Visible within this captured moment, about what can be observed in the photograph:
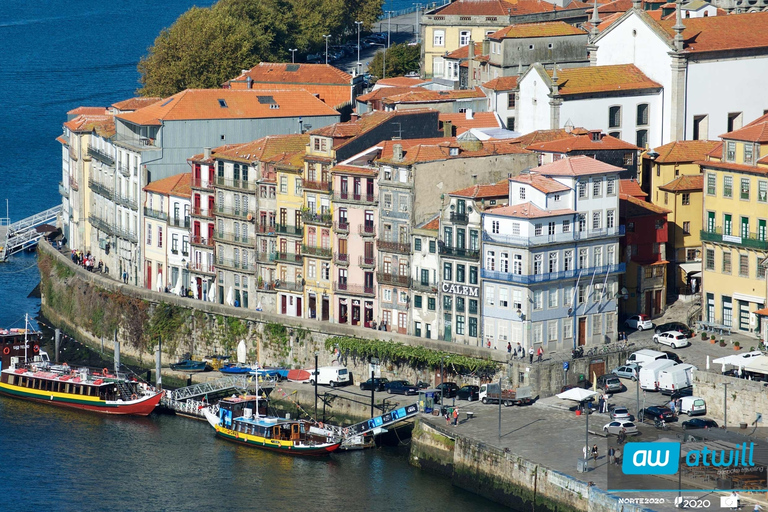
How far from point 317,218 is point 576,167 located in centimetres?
1796

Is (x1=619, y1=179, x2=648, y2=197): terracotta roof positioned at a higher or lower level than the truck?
higher

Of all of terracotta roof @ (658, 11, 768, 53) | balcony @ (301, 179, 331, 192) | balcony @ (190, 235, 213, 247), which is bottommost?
balcony @ (190, 235, 213, 247)

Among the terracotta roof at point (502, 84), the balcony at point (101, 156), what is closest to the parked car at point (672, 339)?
the terracotta roof at point (502, 84)

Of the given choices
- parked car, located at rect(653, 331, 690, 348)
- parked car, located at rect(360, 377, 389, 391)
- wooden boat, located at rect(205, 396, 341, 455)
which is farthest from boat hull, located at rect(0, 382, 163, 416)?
parked car, located at rect(653, 331, 690, 348)

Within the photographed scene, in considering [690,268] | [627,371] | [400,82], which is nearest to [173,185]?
[400,82]

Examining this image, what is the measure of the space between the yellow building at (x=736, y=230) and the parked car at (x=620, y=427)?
17.0 m

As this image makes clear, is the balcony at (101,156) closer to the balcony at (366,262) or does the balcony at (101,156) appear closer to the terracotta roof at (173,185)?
the terracotta roof at (173,185)

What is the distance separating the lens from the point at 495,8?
561ft

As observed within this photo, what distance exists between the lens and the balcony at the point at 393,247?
387ft

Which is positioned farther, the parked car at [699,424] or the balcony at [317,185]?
the balcony at [317,185]

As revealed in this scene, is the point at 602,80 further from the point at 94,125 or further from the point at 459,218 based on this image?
the point at 94,125

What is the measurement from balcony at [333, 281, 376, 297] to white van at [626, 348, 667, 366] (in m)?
17.4

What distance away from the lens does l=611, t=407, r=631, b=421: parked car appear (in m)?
103

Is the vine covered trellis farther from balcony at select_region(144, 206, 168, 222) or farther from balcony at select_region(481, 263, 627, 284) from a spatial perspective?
balcony at select_region(144, 206, 168, 222)
